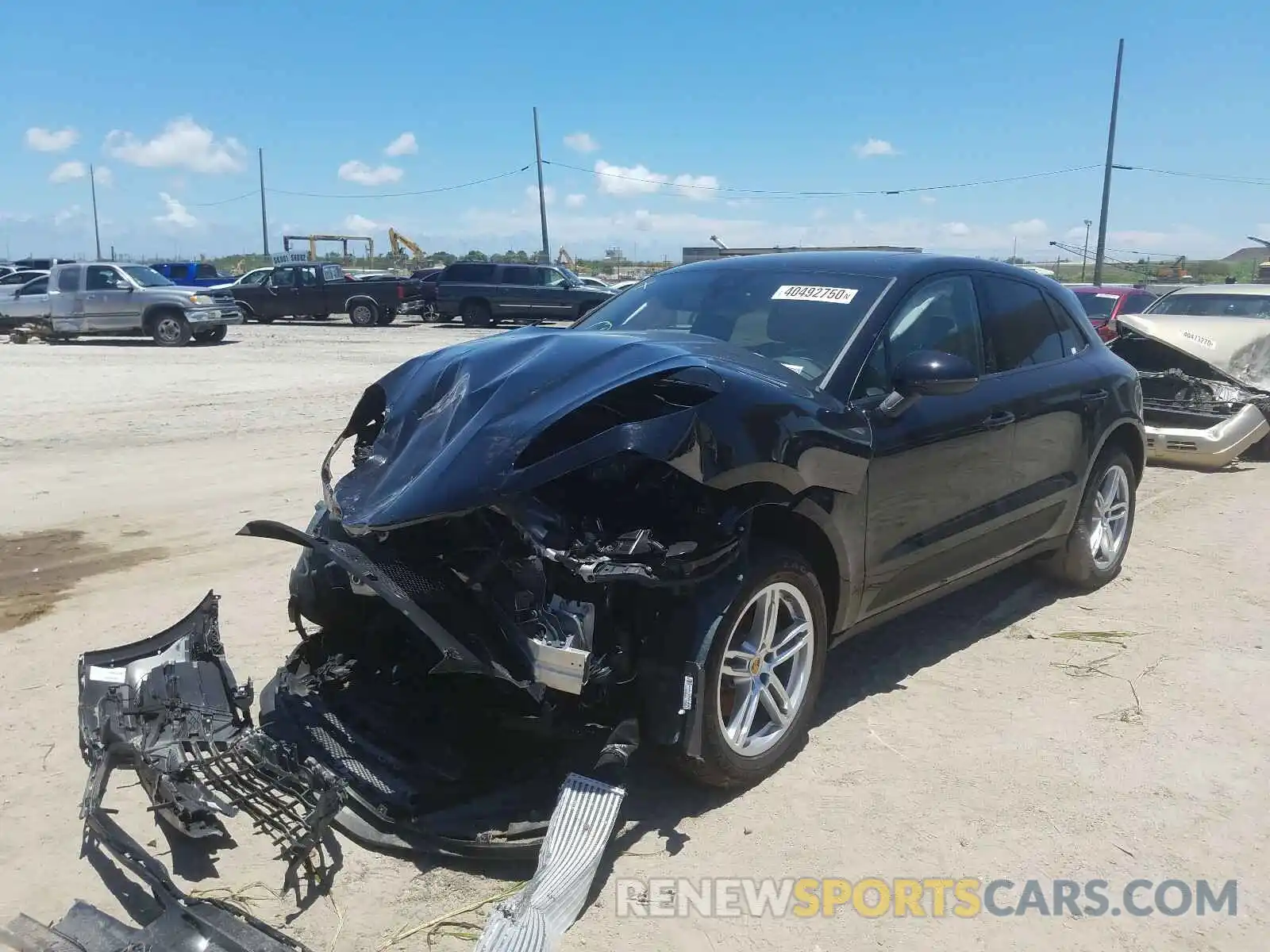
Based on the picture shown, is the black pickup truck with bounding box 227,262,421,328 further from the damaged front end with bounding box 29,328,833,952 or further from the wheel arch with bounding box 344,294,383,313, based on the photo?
the damaged front end with bounding box 29,328,833,952

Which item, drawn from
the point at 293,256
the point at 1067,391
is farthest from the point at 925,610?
the point at 293,256

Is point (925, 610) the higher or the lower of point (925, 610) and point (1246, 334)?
the lower

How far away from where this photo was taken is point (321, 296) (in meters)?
28.6

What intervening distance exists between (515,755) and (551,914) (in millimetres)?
741

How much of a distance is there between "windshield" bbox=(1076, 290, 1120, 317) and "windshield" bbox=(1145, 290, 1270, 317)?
6.34 ft

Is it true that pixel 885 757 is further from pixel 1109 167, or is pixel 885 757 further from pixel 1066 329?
pixel 1109 167

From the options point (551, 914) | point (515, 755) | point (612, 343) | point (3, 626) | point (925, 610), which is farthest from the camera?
point (925, 610)

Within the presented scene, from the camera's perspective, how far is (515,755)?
3.39m

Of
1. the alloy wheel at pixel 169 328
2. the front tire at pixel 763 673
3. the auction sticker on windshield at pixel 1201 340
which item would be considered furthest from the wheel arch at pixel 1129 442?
the alloy wheel at pixel 169 328

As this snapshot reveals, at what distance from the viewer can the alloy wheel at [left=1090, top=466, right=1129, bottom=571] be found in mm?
5645

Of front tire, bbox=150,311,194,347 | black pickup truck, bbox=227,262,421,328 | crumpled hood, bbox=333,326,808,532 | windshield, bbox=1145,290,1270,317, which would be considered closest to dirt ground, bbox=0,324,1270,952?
crumpled hood, bbox=333,326,808,532

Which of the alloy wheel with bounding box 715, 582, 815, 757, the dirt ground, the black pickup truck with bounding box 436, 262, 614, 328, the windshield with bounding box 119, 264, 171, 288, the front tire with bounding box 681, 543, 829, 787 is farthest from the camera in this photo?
the black pickup truck with bounding box 436, 262, 614, 328

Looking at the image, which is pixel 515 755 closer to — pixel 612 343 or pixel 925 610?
pixel 612 343

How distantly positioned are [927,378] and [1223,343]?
7.76 metres
